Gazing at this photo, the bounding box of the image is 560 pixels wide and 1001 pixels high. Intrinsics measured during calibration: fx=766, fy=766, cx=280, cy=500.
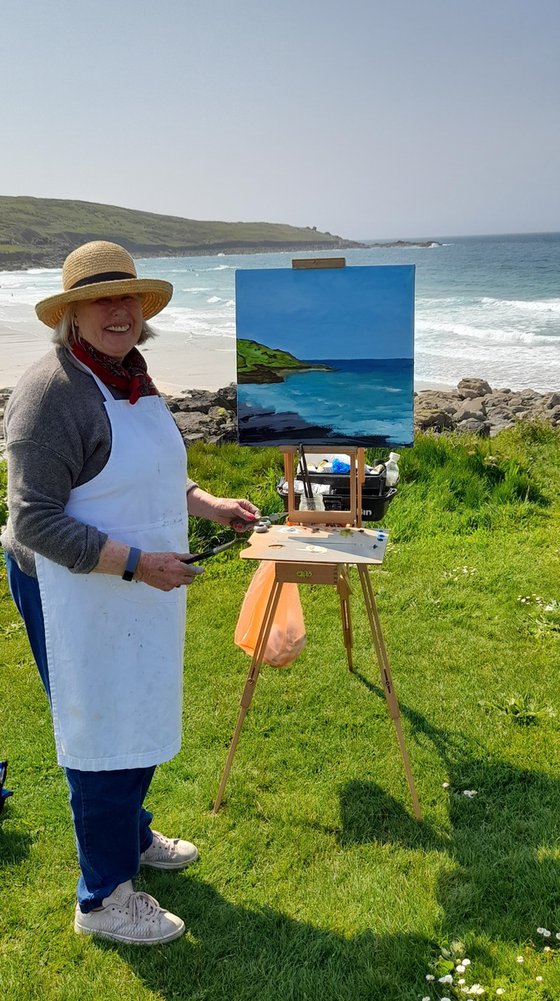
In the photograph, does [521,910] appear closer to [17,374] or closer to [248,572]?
[248,572]

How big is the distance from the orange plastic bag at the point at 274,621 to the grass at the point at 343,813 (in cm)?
39

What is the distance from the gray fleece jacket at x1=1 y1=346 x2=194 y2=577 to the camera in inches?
73.9

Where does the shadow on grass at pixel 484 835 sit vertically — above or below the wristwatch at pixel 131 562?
below

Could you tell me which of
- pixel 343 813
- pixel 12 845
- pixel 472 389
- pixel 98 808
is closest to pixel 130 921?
pixel 98 808

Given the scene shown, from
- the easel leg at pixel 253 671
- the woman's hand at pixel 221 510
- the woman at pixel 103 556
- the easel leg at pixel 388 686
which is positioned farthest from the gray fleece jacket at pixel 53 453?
the easel leg at pixel 388 686

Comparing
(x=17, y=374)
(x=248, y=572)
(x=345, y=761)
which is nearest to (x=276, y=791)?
(x=345, y=761)

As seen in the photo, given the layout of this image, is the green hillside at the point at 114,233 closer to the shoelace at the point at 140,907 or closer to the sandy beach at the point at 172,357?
the sandy beach at the point at 172,357

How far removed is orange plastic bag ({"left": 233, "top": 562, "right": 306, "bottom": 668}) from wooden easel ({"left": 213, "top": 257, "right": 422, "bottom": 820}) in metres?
0.22

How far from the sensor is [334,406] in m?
3.06

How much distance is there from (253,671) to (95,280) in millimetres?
1544

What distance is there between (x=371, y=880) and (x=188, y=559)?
1323 mm

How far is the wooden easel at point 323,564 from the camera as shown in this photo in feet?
8.93

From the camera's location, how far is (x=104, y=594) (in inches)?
80.7

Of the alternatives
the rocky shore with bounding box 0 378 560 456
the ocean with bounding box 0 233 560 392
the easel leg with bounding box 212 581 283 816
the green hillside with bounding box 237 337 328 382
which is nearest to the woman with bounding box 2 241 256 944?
the easel leg with bounding box 212 581 283 816
